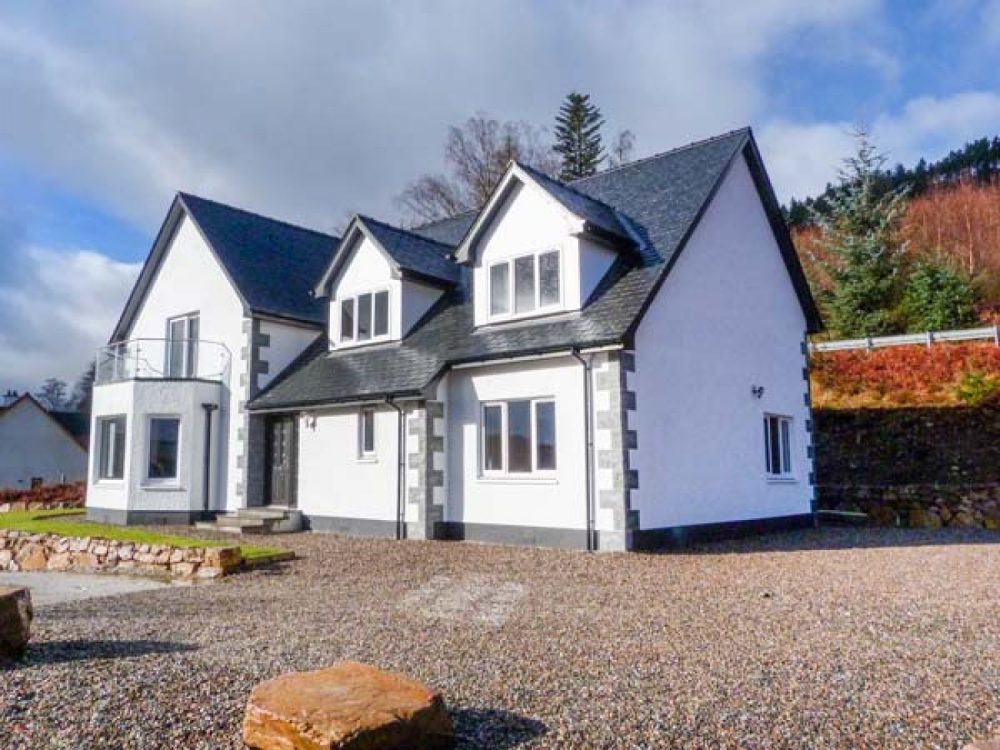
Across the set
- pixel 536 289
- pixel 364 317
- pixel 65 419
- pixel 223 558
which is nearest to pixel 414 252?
pixel 364 317

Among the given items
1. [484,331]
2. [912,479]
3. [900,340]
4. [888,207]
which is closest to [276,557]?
[484,331]

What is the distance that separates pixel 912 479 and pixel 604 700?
705 inches

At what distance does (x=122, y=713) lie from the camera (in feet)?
14.9

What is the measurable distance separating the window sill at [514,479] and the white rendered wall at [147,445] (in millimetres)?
8635

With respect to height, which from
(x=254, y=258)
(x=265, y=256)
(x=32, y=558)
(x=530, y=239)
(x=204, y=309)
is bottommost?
(x=32, y=558)

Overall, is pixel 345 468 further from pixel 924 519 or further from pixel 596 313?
pixel 924 519

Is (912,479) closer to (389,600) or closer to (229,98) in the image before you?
(389,600)

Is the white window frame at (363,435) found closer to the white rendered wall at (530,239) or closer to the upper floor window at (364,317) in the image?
the upper floor window at (364,317)

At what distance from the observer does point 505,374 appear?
1435cm

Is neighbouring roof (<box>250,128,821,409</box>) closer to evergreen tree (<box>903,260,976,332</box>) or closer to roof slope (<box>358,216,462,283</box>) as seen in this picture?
roof slope (<box>358,216,462,283</box>)

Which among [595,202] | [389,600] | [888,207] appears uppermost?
[888,207]

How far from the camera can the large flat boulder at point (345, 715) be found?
3.80 metres

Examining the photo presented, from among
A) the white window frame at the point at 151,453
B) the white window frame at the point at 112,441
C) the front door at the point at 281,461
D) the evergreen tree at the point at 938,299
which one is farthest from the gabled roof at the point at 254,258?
the evergreen tree at the point at 938,299

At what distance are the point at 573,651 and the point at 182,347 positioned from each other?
58.4 feet
